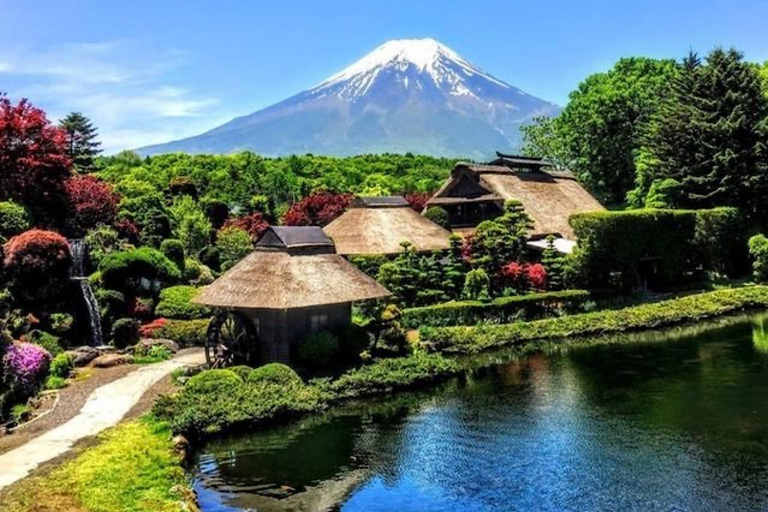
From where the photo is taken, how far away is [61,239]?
3017cm

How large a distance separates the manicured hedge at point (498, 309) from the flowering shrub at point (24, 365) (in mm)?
15688

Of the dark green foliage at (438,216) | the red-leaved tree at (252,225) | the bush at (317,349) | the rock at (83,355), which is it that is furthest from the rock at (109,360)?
the dark green foliage at (438,216)

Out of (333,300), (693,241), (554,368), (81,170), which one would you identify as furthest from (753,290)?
(81,170)

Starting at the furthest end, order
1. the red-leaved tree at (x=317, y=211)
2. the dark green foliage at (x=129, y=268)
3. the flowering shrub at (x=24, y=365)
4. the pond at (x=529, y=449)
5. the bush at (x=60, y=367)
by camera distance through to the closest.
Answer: the red-leaved tree at (x=317, y=211), the dark green foliage at (x=129, y=268), the bush at (x=60, y=367), the flowering shrub at (x=24, y=365), the pond at (x=529, y=449)

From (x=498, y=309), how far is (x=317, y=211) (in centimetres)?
1905

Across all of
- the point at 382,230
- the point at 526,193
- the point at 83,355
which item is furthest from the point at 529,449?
the point at 526,193

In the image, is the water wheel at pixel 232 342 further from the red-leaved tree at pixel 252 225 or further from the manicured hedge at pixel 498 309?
the red-leaved tree at pixel 252 225

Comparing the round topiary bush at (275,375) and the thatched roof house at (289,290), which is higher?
the thatched roof house at (289,290)

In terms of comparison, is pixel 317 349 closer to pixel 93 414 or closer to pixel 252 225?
pixel 93 414

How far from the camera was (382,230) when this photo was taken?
1730 inches

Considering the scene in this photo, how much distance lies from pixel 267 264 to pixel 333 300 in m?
3.12

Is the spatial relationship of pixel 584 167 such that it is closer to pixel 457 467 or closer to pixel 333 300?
pixel 333 300

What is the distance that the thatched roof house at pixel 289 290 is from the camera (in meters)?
27.1

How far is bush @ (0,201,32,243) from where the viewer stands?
104 feet
